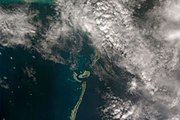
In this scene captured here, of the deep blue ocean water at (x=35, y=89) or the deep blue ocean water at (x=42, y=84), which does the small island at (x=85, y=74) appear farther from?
the deep blue ocean water at (x=35, y=89)

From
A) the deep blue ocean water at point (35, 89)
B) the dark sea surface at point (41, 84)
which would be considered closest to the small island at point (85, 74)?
the dark sea surface at point (41, 84)

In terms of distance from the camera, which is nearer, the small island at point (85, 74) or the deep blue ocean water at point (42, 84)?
the deep blue ocean water at point (42, 84)

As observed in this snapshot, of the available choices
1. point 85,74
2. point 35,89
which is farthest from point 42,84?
point 85,74

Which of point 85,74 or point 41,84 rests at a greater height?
point 85,74

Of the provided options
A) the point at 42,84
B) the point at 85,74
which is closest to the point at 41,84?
the point at 42,84

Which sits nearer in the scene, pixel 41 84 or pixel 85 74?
pixel 41 84

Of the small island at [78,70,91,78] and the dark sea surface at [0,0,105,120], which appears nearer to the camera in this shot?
the dark sea surface at [0,0,105,120]

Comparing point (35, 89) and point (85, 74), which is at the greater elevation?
point (85, 74)

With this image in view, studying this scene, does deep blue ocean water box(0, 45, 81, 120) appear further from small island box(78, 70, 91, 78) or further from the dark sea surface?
small island box(78, 70, 91, 78)

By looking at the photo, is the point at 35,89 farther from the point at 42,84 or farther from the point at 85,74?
the point at 85,74

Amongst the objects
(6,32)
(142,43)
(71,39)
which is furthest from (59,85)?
(142,43)

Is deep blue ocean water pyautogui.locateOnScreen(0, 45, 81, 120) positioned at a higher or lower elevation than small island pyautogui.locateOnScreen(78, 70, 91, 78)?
lower

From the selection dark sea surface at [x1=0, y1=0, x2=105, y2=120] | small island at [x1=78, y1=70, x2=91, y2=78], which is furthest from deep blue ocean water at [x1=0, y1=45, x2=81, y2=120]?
small island at [x1=78, y1=70, x2=91, y2=78]

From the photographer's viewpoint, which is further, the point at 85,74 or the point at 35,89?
the point at 85,74
